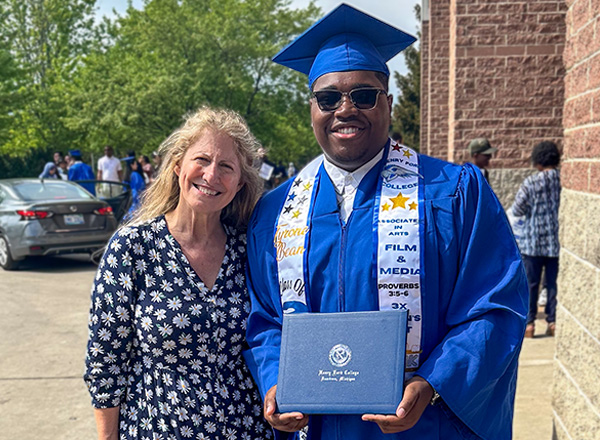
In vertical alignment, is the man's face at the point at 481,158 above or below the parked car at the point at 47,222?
above

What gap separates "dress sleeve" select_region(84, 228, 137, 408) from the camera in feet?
7.70

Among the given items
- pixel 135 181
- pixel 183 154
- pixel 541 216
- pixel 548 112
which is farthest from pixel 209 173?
pixel 135 181

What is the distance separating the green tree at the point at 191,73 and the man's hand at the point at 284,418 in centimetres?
2464

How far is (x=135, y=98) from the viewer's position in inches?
1036

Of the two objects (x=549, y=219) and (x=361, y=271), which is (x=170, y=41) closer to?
(x=549, y=219)

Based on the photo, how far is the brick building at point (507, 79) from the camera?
7660mm

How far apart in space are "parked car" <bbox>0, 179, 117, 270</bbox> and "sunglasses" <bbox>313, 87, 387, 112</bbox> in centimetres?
902

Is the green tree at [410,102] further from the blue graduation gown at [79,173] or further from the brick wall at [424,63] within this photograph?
the blue graduation gown at [79,173]

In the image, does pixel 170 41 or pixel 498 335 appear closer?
pixel 498 335

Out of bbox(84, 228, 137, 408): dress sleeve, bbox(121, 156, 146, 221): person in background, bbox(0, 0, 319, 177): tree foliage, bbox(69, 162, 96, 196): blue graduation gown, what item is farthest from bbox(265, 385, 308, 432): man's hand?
bbox(0, 0, 319, 177): tree foliage

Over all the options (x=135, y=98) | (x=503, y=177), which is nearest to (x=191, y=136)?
(x=503, y=177)

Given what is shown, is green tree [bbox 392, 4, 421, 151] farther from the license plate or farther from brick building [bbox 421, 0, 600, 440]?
the license plate

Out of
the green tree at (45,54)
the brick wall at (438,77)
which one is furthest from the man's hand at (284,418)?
the green tree at (45,54)

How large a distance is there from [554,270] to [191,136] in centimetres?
510
